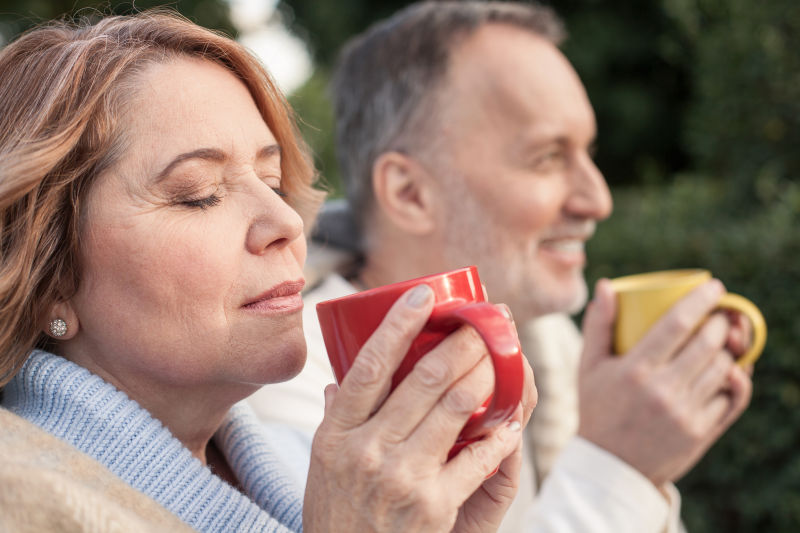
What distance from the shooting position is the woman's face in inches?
48.0

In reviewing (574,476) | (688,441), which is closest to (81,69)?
(574,476)

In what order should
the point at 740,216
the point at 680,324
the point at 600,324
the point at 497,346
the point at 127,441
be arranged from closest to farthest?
1. the point at 497,346
2. the point at 127,441
3. the point at 680,324
4. the point at 600,324
5. the point at 740,216

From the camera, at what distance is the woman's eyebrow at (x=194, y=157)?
1.24 metres

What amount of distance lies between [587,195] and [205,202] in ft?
6.08

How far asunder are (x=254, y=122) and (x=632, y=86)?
8.94m

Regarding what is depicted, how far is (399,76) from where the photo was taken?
2.95 meters

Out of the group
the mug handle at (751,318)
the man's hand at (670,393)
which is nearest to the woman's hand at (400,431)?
the man's hand at (670,393)

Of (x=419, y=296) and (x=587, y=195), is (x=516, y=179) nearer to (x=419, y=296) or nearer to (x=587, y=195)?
(x=587, y=195)

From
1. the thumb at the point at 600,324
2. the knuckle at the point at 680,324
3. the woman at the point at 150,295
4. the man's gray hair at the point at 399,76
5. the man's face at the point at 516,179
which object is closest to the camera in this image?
the woman at the point at 150,295

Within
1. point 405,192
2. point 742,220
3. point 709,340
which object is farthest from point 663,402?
A: point 742,220

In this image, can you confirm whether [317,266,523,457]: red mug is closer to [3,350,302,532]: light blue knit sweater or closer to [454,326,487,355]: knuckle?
[454,326,487,355]: knuckle

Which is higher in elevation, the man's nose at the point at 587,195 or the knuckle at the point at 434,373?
the knuckle at the point at 434,373

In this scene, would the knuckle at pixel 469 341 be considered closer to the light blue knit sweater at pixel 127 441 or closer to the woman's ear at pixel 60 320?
the light blue knit sweater at pixel 127 441

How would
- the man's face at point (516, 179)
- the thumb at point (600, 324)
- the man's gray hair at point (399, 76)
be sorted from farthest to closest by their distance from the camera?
the man's gray hair at point (399, 76)
the man's face at point (516, 179)
the thumb at point (600, 324)
